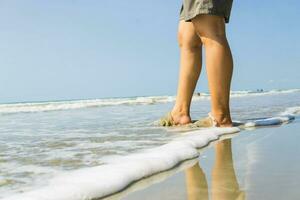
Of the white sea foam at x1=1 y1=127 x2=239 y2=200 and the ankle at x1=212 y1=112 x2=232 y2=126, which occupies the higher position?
the white sea foam at x1=1 y1=127 x2=239 y2=200

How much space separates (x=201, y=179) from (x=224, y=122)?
1892 millimetres

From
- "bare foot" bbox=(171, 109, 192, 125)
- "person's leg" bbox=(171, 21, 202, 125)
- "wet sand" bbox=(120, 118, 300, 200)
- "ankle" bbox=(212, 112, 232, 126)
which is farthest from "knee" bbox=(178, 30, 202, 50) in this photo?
"wet sand" bbox=(120, 118, 300, 200)

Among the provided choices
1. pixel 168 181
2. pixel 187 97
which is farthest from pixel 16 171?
pixel 187 97

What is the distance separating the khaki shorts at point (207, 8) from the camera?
3223 mm

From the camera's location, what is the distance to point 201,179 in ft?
4.77

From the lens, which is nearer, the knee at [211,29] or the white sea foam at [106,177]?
the white sea foam at [106,177]

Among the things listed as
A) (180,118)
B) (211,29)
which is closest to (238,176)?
(211,29)

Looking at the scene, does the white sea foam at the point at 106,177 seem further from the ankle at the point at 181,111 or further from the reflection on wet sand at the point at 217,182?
the ankle at the point at 181,111

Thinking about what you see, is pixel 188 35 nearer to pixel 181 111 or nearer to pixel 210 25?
pixel 210 25

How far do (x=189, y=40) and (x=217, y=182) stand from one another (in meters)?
2.51

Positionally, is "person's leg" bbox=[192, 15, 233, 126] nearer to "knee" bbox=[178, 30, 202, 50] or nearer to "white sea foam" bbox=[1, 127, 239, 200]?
"knee" bbox=[178, 30, 202, 50]

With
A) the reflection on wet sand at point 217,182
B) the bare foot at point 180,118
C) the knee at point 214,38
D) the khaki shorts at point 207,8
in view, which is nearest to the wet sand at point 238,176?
the reflection on wet sand at point 217,182

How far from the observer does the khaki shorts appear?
322cm

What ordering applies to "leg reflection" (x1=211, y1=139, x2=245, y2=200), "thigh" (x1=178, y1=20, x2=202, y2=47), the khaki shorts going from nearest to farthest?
"leg reflection" (x1=211, y1=139, x2=245, y2=200)
the khaki shorts
"thigh" (x1=178, y1=20, x2=202, y2=47)
